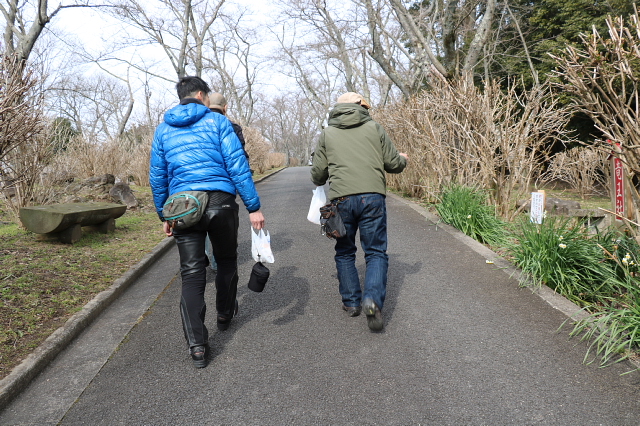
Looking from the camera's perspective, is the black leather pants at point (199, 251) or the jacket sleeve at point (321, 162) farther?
the jacket sleeve at point (321, 162)

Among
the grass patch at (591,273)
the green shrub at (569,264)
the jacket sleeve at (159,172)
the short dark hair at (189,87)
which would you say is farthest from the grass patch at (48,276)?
the green shrub at (569,264)

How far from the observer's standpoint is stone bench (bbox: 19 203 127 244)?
587 centimetres

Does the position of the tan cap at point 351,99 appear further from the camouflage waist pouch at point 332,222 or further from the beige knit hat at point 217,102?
the beige knit hat at point 217,102

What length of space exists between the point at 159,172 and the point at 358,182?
1.50 metres

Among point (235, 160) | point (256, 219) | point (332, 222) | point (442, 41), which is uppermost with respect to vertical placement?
point (442, 41)

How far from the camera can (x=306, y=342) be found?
3355 millimetres

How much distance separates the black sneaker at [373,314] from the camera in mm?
3365

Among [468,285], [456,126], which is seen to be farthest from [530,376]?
[456,126]

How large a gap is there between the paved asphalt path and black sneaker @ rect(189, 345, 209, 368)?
0.05 m

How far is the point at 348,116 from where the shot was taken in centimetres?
362

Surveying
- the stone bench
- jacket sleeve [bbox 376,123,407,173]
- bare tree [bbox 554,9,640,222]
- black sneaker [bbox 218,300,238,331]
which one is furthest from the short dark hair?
the stone bench

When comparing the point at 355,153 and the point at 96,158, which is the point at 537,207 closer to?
the point at 355,153

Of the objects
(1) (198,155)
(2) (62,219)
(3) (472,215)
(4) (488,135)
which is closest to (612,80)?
(1) (198,155)

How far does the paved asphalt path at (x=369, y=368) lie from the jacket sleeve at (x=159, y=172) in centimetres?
113
